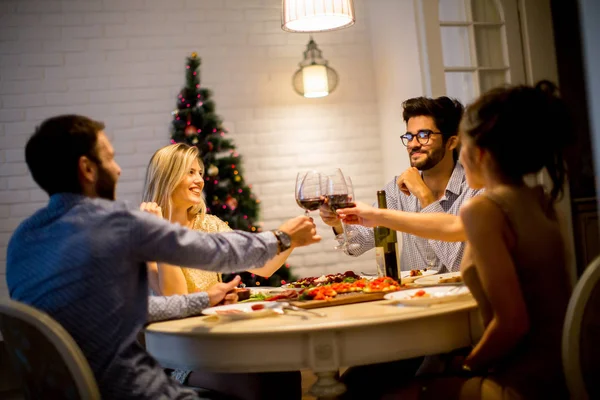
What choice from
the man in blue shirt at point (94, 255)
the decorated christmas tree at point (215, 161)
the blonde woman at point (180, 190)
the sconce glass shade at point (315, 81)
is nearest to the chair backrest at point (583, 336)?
the man in blue shirt at point (94, 255)

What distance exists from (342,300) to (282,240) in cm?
24

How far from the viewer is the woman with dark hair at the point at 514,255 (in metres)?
1.42

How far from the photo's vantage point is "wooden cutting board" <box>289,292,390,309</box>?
1691mm

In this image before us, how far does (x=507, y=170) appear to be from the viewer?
155 cm

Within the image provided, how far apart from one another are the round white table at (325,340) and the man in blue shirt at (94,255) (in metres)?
0.12

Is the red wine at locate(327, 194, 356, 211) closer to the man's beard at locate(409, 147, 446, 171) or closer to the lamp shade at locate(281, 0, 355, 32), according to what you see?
the man's beard at locate(409, 147, 446, 171)

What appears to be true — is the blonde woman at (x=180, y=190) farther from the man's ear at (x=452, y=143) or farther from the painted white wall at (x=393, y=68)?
the painted white wall at (x=393, y=68)

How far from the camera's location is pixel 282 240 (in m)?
1.69

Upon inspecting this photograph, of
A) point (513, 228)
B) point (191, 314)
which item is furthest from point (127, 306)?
point (513, 228)

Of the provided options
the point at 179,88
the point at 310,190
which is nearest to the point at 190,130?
the point at 179,88

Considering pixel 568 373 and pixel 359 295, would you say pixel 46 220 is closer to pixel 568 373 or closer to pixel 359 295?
pixel 359 295

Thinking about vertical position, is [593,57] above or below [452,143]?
above

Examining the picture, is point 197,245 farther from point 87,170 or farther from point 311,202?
point 311,202

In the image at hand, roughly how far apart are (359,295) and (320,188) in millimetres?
331
